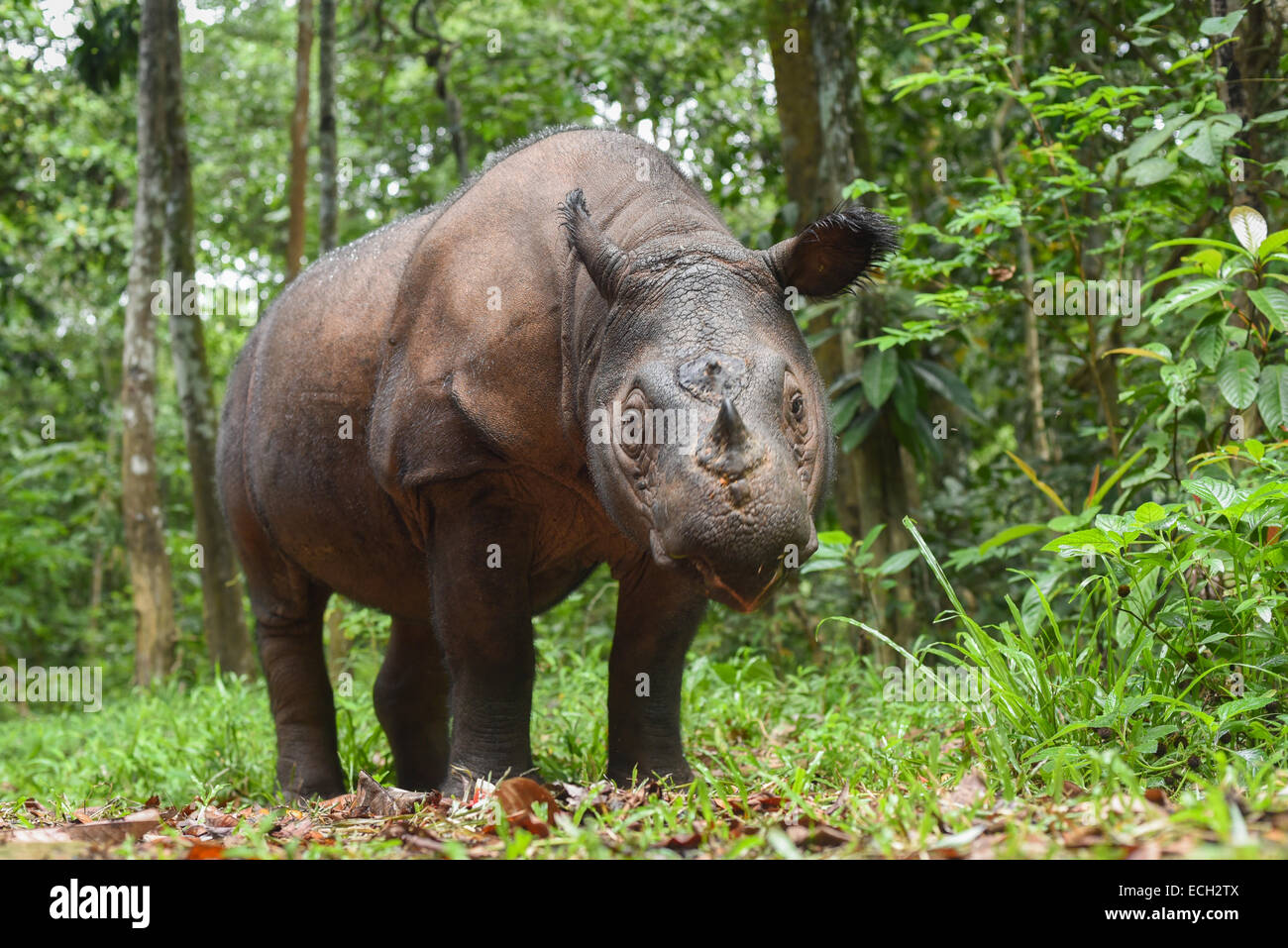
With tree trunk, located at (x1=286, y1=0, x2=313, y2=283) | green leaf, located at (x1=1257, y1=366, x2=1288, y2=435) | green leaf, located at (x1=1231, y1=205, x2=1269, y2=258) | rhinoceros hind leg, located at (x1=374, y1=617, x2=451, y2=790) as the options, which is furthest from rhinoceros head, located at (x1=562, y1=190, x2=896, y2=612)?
tree trunk, located at (x1=286, y1=0, x2=313, y2=283)

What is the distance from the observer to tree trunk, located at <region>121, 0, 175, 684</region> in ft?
32.3

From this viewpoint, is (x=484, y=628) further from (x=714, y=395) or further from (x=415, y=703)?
(x=415, y=703)

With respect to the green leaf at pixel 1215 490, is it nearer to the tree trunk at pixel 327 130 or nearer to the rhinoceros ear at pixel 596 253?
the rhinoceros ear at pixel 596 253

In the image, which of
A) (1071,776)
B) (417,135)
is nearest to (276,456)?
(1071,776)

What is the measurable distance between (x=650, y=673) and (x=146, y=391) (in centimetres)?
732

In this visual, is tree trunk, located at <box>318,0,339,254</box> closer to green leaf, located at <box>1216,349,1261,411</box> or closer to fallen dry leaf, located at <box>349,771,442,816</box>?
fallen dry leaf, located at <box>349,771,442,816</box>

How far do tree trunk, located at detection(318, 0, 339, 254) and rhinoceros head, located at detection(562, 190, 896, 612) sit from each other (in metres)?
6.52

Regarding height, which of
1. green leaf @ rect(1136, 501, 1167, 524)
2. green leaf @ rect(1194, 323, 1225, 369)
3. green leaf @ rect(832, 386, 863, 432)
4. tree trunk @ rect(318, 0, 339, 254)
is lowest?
green leaf @ rect(1136, 501, 1167, 524)

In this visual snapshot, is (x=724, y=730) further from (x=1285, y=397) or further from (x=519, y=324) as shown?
(x=1285, y=397)

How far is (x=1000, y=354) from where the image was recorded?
1085 cm

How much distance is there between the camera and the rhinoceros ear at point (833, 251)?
3.76 meters

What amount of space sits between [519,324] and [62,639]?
51.6ft
